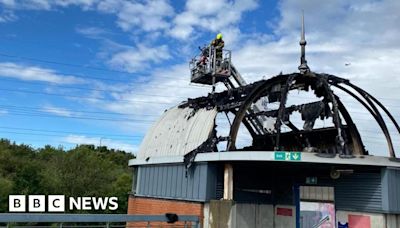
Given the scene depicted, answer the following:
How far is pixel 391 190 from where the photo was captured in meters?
15.4

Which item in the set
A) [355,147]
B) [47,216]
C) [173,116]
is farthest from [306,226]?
[47,216]

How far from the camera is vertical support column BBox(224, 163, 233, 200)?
1725 cm

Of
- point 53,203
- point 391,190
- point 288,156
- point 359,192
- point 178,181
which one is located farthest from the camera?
point 53,203

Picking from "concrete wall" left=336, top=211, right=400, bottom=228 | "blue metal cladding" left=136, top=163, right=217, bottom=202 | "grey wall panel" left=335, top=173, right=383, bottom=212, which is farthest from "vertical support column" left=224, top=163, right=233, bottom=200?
"concrete wall" left=336, top=211, right=400, bottom=228

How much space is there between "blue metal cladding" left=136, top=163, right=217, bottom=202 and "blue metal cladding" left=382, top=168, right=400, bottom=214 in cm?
664

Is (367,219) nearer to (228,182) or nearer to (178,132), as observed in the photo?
(228,182)

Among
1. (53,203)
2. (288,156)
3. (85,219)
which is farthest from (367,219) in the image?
(53,203)

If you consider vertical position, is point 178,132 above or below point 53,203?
above

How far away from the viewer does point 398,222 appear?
50.4 feet

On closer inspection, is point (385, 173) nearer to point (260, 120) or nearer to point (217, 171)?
point (217, 171)

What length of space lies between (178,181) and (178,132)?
3.45 m

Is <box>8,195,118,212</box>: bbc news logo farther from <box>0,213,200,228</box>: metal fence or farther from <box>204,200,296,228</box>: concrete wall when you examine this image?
<box>204,200,296,228</box>: concrete wall

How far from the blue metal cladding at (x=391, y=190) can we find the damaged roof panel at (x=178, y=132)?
7.67 m

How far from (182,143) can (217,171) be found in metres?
3.60
